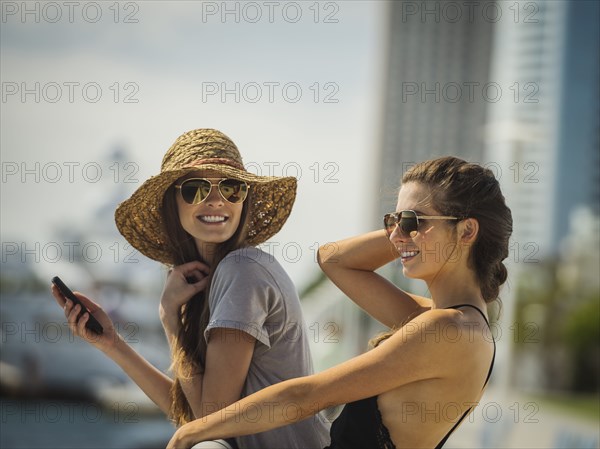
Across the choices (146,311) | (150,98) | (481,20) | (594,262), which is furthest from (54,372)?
(481,20)

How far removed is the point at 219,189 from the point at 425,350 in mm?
945

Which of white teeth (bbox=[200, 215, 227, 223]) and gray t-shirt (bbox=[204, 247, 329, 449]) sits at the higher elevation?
white teeth (bbox=[200, 215, 227, 223])

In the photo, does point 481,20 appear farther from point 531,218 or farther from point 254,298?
point 254,298

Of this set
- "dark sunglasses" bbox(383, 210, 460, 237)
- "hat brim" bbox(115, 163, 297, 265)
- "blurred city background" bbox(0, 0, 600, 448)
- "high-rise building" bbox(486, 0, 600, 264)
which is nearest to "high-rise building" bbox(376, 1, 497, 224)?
"high-rise building" bbox(486, 0, 600, 264)

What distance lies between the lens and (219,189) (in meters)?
2.69

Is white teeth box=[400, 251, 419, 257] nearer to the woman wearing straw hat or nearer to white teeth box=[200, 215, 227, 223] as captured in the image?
the woman wearing straw hat

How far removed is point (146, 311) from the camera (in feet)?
104

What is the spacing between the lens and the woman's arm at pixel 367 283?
2.60 m

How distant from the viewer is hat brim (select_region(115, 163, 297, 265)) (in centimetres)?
281

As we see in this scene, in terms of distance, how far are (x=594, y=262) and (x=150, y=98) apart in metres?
30.9

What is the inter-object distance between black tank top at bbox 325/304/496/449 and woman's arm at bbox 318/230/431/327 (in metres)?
0.47

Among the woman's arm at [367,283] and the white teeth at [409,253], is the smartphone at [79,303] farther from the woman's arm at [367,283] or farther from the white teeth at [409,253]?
the white teeth at [409,253]

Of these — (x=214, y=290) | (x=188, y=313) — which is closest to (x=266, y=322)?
(x=214, y=290)

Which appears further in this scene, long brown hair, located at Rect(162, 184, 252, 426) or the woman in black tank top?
long brown hair, located at Rect(162, 184, 252, 426)
